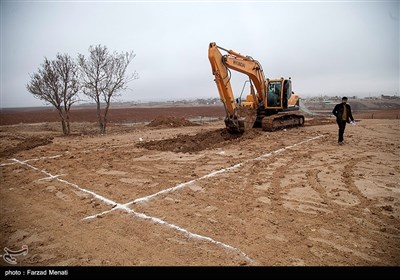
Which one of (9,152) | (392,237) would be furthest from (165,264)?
(9,152)

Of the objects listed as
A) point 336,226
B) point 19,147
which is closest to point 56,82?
point 19,147

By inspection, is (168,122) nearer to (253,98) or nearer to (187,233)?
(253,98)

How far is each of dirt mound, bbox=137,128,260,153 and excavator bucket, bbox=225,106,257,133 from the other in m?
0.31

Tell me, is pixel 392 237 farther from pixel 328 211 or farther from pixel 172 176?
pixel 172 176

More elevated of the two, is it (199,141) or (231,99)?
(231,99)

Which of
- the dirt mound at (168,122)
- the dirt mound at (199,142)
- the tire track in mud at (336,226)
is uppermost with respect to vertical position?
the dirt mound at (168,122)

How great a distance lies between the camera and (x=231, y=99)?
11781 millimetres

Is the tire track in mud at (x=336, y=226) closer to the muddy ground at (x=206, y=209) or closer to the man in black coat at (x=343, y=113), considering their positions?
the muddy ground at (x=206, y=209)

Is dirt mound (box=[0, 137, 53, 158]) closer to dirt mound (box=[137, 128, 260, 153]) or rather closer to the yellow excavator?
dirt mound (box=[137, 128, 260, 153])

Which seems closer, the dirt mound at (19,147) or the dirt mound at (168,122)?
the dirt mound at (19,147)

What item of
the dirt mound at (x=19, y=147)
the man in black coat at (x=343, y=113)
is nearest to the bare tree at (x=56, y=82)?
the dirt mound at (x=19, y=147)

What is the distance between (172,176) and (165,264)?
3805 mm

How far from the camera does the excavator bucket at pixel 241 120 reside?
1240cm

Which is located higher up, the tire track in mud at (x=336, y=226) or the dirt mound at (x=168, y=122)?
the dirt mound at (x=168, y=122)
